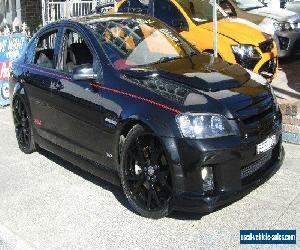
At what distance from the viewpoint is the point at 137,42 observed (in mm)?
4910

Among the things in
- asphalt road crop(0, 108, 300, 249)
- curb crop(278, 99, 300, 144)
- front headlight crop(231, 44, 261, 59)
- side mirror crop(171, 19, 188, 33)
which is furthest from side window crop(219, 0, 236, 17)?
asphalt road crop(0, 108, 300, 249)

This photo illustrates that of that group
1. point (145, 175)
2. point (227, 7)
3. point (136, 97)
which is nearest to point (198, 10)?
point (227, 7)

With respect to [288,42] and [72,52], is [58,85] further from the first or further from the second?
[288,42]

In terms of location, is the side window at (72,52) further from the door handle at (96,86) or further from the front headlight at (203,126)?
the front headlight at (203,126)

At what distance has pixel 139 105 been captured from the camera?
13.2 feet


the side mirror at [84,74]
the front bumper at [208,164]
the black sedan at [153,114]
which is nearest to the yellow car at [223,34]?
the black sedan at [153,114]

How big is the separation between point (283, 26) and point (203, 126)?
6.86 meters

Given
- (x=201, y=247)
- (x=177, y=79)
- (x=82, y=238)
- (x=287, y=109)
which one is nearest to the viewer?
(x=201, y=247)

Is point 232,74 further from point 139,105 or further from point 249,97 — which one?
point 139,105

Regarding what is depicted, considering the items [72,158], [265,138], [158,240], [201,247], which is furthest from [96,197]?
[265,138]

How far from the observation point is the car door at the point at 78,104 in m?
4.51

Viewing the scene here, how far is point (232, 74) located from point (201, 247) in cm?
170

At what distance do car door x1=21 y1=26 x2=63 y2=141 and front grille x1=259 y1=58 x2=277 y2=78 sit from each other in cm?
366

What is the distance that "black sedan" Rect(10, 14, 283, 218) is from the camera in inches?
147
